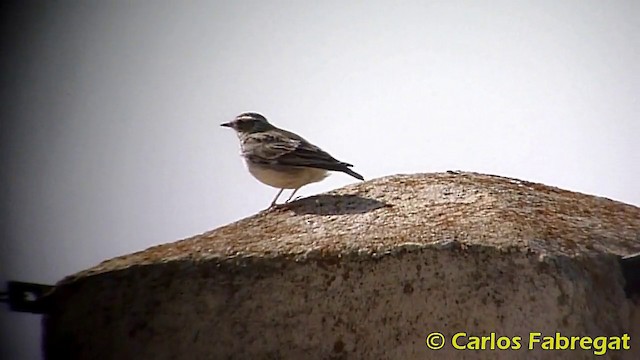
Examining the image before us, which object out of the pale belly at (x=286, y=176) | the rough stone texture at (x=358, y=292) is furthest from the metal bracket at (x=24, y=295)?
the pale belly at (x=286, y=176)

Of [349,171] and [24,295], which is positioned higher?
[349,171]

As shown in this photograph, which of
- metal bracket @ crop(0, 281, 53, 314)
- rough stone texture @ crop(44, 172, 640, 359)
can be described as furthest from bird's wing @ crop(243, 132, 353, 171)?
metal bracket @ crop(0, 281, 53, 314)

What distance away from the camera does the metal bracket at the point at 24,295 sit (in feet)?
5.16

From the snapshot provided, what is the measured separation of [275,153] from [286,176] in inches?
2.5

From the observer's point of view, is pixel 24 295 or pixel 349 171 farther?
pixel 349 171

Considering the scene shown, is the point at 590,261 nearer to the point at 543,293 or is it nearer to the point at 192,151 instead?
the point at 543,293

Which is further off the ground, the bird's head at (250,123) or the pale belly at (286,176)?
the bird's head at (250,123)

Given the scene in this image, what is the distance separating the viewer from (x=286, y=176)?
1.82 m

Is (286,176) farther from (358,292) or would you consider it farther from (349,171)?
(358,292)

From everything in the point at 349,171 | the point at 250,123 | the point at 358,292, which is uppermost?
the point at 250,123

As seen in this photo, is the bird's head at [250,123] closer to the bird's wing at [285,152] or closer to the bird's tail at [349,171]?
the bird's wing at [285,152]

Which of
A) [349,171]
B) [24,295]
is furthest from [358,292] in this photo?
[24,295]

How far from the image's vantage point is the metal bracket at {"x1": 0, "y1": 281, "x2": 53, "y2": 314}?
157 centimetres

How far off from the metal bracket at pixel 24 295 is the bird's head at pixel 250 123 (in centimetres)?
59
